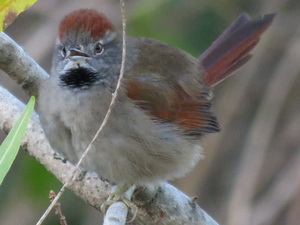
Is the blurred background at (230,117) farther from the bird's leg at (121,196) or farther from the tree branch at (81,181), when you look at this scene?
the bird's leg at (121,196)

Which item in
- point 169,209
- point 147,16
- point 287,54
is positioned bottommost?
point 169,209

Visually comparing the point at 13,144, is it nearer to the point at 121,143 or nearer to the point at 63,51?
the point at 121,143

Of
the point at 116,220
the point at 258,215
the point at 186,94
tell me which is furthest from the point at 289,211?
the point at 116,220

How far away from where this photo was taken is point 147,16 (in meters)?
5.45

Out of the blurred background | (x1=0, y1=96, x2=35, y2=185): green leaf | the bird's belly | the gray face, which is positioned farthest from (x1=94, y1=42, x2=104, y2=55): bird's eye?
the blurred background

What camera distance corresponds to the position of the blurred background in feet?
17.7

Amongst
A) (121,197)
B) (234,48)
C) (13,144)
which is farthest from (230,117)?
(13,144)

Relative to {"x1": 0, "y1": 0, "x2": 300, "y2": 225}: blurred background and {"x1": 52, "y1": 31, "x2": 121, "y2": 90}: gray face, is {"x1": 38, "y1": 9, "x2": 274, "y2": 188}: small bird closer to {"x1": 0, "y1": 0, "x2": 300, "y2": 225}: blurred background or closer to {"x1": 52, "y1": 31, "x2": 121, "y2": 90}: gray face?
{"x1": 52, "y1": 31, "x2": 121, "y2": 90}: gray face

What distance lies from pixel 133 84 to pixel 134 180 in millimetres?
445

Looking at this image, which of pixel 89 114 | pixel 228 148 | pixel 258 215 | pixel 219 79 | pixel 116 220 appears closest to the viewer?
pixel 116 220

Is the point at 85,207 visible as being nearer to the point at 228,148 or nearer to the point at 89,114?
the point at 228,148

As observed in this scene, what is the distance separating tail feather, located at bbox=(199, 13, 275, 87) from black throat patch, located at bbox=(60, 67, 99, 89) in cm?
100

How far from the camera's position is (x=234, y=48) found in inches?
183

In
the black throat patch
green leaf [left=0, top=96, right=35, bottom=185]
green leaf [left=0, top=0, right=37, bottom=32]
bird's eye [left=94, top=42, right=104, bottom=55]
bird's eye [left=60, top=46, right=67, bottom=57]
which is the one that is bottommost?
green leaf [left=0, top=96, right=35, bottom=185]
